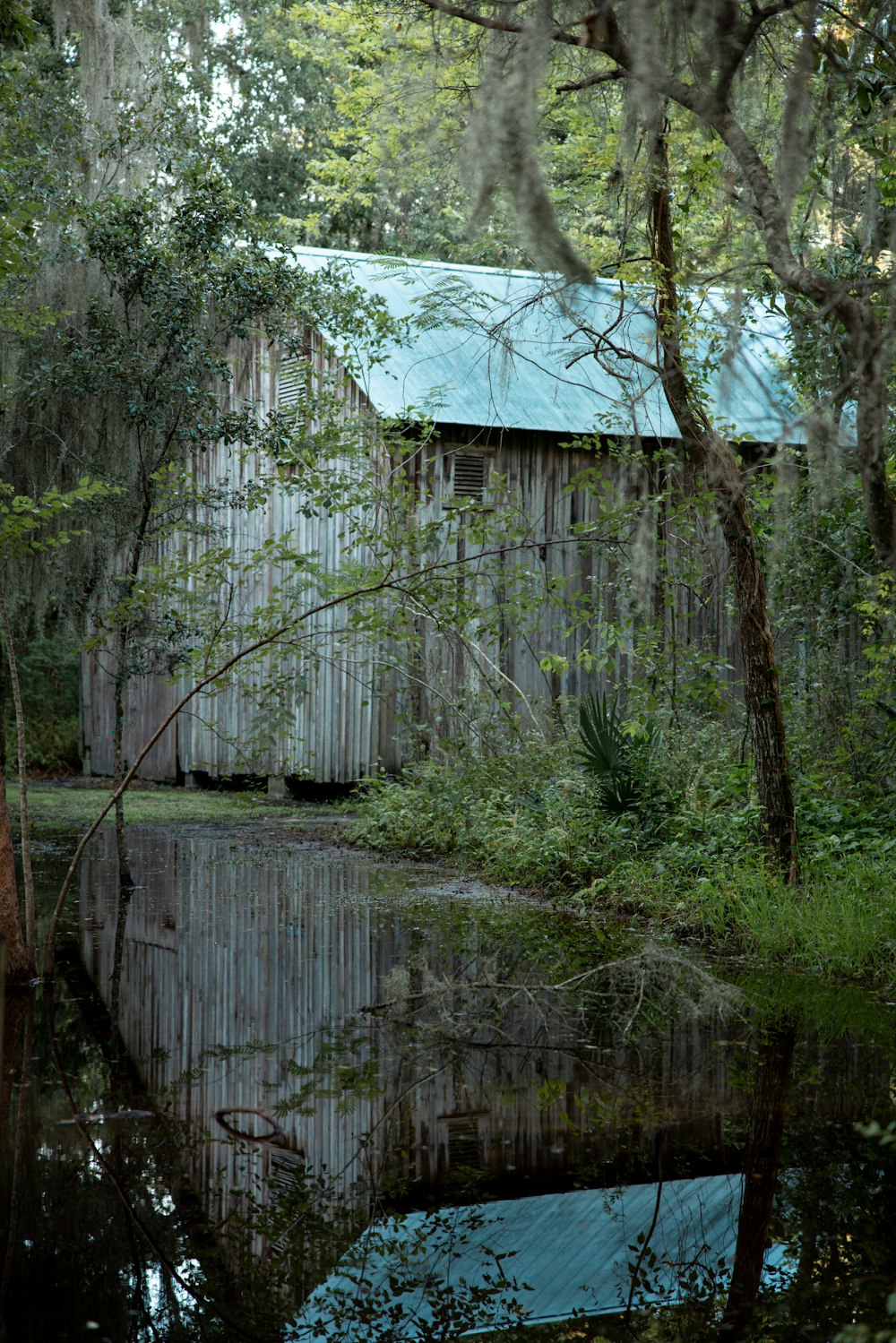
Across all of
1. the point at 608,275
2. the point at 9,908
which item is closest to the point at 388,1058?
the point at 9,908

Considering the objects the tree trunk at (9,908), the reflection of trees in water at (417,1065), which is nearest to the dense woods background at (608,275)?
the tree trunk at (9,908)

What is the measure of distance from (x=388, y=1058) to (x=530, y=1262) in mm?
1595

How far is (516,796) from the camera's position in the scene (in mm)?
9711

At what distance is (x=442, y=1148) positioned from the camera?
3.78 meters

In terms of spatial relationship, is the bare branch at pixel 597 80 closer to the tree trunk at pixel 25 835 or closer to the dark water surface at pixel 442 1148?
the tree trunk at pixel 25 835

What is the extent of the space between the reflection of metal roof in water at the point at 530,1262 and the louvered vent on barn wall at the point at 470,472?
10490mm

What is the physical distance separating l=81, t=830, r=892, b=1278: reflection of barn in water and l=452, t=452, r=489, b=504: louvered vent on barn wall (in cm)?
677

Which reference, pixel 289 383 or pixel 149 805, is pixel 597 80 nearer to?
pixel 289 383

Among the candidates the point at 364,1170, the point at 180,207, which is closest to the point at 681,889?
the point at 364,1170

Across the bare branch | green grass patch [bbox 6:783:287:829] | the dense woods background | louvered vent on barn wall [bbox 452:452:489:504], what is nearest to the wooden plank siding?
louvered vent on barn wall [bbox 452:452:489:504]

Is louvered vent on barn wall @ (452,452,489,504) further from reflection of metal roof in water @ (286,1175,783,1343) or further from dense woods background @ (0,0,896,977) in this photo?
reflection of metal roof in water @ (286,1175,783,1343)

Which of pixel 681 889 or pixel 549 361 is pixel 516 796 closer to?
pixel 681 889

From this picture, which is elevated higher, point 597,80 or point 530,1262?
point 597,80

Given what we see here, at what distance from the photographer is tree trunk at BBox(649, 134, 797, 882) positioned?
653 centimetres
